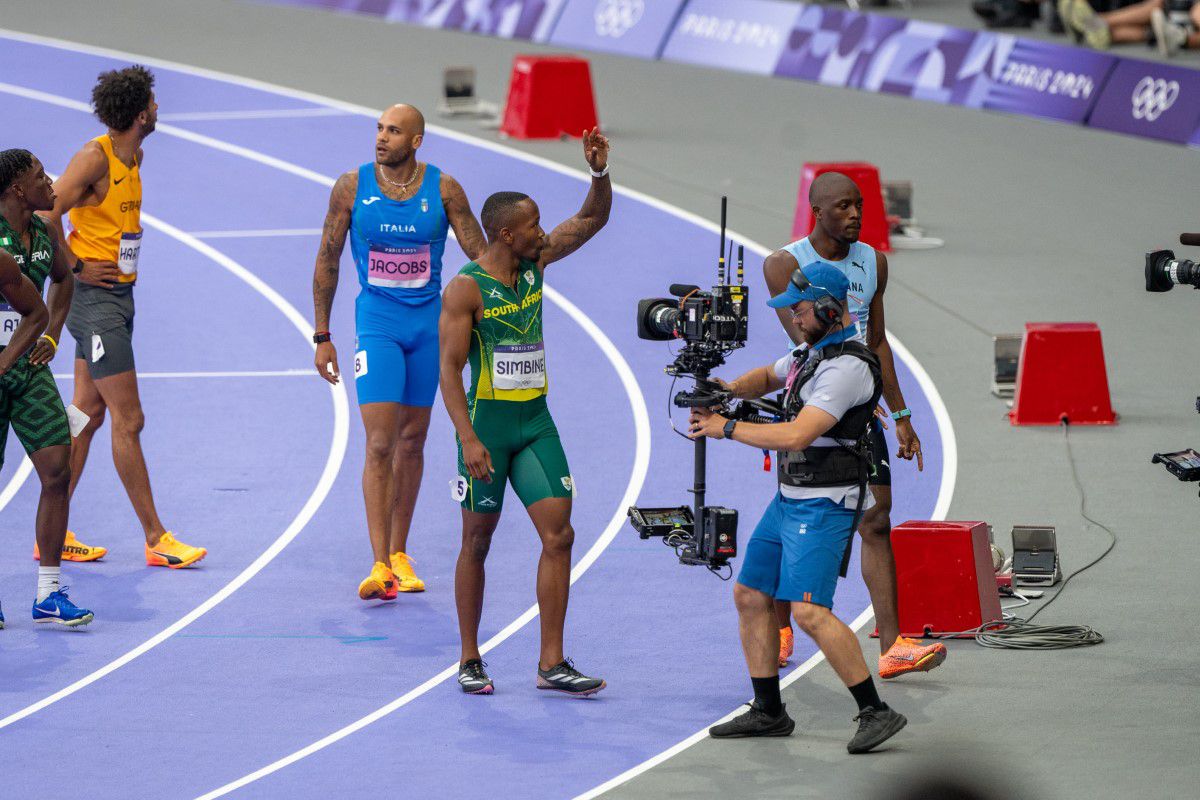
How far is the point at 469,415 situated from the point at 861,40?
16055 mm

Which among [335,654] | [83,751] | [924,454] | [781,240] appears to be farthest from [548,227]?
[83,751]

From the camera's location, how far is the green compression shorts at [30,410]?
9.02 meters

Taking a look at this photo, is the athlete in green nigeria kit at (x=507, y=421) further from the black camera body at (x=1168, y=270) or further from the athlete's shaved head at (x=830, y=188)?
the black camera body at (x=1168, y=270)

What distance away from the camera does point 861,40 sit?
23.3 meters

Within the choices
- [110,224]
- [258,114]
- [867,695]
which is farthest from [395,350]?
[258,114]

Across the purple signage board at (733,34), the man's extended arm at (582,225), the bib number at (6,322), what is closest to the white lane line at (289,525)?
the bib number at (6,322)

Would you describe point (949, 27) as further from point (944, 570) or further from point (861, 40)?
point (944, 570)

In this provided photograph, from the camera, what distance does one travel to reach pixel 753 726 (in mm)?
7781

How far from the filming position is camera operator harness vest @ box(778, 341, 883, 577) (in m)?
7.54

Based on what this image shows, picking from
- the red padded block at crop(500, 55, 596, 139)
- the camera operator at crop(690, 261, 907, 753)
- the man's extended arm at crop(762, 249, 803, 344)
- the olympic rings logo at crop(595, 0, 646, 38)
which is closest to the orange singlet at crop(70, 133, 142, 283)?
the man's extended arm at crop(762, 249, 803, 344)

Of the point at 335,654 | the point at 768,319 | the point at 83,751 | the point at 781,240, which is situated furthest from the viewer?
the point at 781,240

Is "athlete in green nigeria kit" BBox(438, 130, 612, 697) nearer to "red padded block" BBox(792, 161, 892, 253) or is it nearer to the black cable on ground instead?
the black cable on ground

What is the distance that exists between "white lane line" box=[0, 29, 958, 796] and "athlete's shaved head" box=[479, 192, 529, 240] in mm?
2359

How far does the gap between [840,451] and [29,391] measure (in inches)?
156
